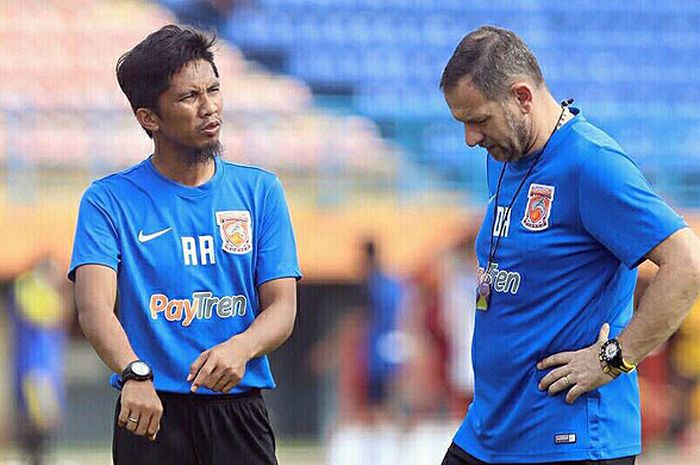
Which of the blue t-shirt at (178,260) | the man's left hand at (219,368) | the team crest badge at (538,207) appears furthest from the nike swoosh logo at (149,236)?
the team crest badge at (538,207)

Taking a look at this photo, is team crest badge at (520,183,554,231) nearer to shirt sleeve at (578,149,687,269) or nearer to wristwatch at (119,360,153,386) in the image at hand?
shirt sleeve at (578,149,687,269)

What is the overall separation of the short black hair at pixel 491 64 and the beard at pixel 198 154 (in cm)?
61

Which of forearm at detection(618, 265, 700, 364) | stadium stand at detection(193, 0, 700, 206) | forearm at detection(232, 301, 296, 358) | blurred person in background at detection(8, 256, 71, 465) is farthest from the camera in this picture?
stadium stand at detection(193, 0, 700, 206)

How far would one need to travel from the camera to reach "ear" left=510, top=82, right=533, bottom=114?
3.12 meters

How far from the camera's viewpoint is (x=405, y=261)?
11594 millimetres

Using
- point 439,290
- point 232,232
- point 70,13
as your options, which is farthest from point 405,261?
point 232,232

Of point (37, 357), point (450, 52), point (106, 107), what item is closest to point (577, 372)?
point (37, 357)

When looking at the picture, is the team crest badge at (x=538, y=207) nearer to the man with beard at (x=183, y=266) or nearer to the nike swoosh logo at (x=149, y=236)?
the man with beard at (x=183, y=266)

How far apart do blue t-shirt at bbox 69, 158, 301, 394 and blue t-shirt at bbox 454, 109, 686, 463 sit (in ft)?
1.86

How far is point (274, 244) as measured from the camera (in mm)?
3402

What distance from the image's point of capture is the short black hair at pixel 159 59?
329 cm

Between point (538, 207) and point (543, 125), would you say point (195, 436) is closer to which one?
point (538, 207)

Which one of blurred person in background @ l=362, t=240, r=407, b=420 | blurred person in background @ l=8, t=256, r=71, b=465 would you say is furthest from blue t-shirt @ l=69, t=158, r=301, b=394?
blurred person in background @ l=362, t=240, r=407, b=420

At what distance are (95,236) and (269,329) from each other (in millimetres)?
471
